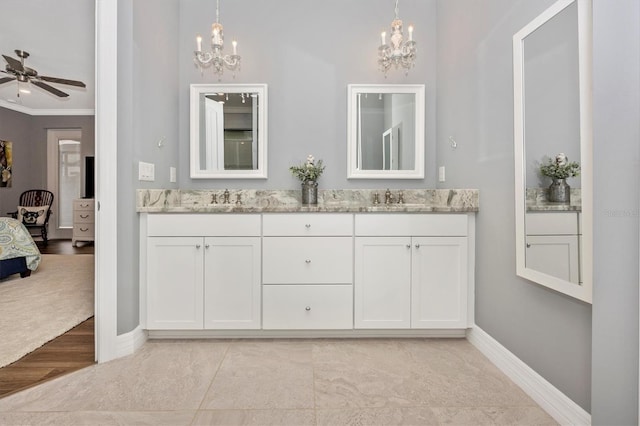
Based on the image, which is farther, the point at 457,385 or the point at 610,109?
the point at 457,385

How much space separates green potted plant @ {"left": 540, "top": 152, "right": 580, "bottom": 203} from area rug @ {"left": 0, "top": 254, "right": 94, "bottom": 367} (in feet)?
9.58

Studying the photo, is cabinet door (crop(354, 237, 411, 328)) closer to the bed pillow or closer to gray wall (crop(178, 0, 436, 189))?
gray wall (crop(178, 0, 436, 189))

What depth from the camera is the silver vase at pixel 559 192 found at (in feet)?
4.36

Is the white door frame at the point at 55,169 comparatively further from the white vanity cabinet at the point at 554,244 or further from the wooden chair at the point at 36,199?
the white vanity cabinet at the point at 554,244

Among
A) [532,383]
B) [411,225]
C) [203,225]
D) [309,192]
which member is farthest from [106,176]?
[532,383]

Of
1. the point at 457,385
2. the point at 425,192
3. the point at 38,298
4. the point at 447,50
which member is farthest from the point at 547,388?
the point at 38,298

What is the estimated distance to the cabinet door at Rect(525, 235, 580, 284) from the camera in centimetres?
131

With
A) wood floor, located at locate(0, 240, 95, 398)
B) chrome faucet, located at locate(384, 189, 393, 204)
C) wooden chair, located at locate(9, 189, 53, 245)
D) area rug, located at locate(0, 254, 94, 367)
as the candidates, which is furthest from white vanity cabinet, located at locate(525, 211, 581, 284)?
wooden chair, located at locate(9, 189, 53, 245)

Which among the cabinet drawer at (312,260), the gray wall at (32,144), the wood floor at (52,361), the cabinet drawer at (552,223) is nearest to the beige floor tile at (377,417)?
the cabinet drawer at (312,260)

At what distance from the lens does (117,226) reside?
189cm

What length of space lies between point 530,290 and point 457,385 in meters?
0.60

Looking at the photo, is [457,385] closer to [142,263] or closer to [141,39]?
[142,263]

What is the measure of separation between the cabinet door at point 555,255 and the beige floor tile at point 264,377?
1234mm

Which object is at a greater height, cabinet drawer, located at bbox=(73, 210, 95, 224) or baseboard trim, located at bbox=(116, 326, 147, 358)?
cabinet drawer, located at bbox=(73, 210, 95, 224)
